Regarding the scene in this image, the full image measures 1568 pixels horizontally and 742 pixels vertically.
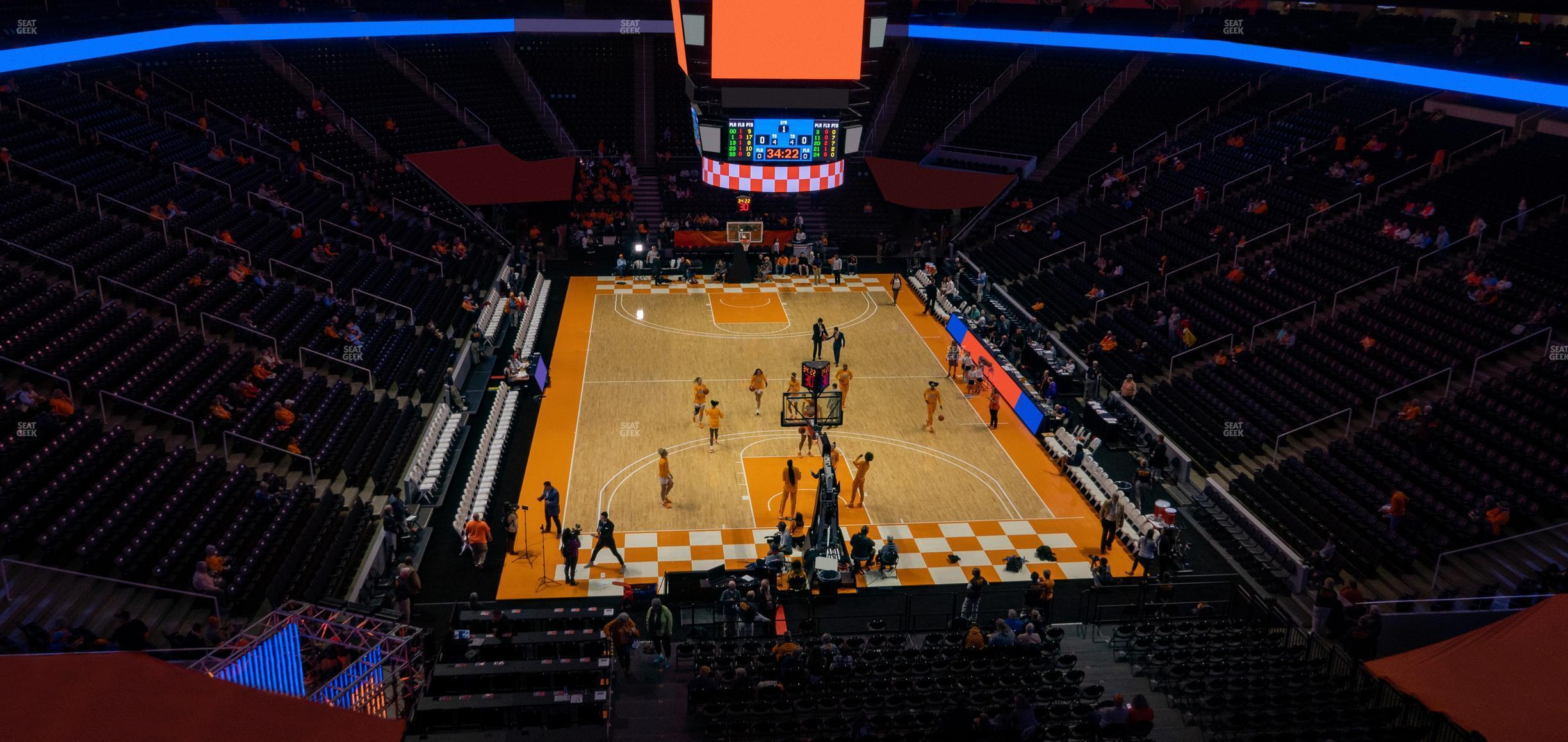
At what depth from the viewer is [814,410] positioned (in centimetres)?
2219

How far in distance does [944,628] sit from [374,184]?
Result: 87.8ft

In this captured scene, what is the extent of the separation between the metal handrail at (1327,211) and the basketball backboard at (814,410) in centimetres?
1452

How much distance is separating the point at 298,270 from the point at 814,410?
41.7 feet

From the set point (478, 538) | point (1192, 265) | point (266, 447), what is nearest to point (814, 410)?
point (478, 538)

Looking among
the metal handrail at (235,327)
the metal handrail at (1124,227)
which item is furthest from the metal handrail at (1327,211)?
the metal handrail at (235,327)

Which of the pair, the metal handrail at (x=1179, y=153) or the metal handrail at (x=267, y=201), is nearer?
the metal handrail at (x=267, y=201)

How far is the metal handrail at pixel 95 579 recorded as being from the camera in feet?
Result: 44.2

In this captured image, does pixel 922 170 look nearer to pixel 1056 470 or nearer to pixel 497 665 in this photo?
pixel 1056 470

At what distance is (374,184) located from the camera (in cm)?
3531

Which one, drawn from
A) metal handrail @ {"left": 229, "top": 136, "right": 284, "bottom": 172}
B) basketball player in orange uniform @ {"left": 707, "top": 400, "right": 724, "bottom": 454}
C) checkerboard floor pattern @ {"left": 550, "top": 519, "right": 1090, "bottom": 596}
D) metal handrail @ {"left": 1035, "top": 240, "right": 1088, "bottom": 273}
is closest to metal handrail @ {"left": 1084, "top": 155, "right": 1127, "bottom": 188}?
metal handrail @ {"left": 1035, "top": 240, "right": 1088, "bottom": 273}

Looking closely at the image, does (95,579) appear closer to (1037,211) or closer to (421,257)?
(421,257)

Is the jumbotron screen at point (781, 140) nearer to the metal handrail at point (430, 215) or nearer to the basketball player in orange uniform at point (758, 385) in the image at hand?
the basketball player in orange uniform at point (758, 385)

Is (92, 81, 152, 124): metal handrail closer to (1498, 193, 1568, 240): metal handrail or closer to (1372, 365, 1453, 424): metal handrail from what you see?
(1372, 365, 1453, 424): metal handrail

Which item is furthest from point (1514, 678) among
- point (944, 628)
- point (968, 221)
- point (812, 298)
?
point (968, 221)
